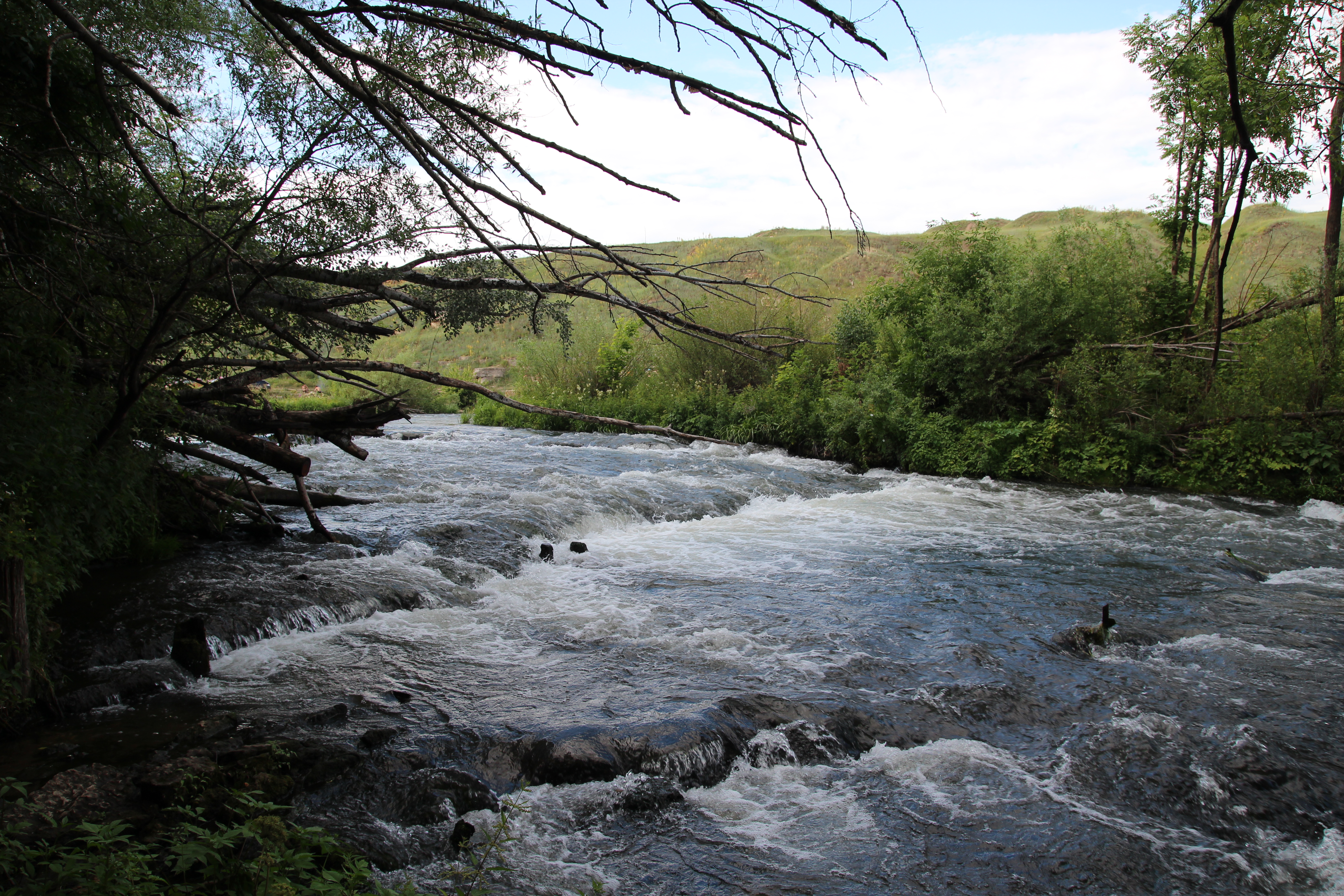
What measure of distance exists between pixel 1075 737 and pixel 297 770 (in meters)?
4.51

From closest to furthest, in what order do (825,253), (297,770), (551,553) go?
(297,770)
(551,553)
(825,253)

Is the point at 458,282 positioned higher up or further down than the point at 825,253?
further down

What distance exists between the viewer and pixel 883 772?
→ 13.8ft

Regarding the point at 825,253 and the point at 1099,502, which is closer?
the point at 1099,502

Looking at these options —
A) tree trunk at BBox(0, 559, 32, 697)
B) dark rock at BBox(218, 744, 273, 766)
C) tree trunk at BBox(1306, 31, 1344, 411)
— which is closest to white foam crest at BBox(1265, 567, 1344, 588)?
tree trunk at BBox(1306, 31, 1344, 411)

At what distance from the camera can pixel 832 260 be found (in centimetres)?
4931

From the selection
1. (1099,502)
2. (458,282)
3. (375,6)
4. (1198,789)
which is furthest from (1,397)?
(1099,502)

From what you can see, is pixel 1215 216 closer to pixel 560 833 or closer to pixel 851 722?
pixel 851 722

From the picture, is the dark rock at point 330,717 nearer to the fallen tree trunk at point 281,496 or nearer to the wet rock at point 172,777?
the wet rock at point 172,777

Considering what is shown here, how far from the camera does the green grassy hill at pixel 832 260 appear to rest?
7.22 meters

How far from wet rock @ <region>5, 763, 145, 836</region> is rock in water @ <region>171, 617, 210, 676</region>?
1565 mm

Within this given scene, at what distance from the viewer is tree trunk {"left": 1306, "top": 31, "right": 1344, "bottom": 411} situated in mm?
11109

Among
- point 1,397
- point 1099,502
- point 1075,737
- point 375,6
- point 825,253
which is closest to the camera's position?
point 375,6

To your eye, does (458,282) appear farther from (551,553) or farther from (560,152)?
(551,553)
